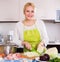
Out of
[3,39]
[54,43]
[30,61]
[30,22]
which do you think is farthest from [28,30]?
[3,39]

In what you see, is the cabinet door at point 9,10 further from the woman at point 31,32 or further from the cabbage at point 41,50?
the cabbage at point 41,50

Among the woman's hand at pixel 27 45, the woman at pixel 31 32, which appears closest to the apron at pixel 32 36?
the woman at pixel 31 32

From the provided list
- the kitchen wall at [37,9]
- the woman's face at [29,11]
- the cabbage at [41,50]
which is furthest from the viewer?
the kitchen wall at [37,9]

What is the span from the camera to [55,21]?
388cm

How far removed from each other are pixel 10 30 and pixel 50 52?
7.85ft

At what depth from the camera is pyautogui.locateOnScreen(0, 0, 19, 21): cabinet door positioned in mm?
3842

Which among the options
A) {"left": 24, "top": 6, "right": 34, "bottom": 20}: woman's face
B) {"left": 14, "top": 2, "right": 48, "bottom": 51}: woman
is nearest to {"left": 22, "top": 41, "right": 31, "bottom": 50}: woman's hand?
{"left": 14, "top": 2, "right": 48, "bottom": 51}: woman

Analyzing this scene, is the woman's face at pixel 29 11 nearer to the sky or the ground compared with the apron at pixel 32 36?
nearer to the sky

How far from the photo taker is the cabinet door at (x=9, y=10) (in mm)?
3842

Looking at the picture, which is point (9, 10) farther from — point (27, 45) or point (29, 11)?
point (27, 45)

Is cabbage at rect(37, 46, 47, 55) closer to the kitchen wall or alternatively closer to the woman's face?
the woman's face

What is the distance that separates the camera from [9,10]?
3877 millimetres

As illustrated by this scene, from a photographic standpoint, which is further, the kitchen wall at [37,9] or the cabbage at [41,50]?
the kitchen wall at [37,9]

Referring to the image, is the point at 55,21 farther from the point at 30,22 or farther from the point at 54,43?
the point at 30,22
